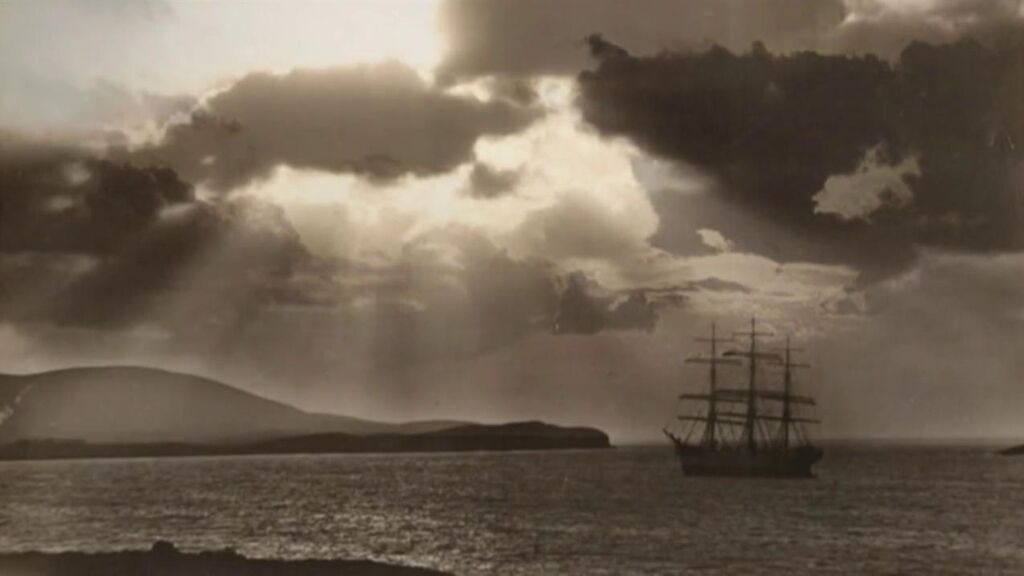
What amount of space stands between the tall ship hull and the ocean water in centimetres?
69

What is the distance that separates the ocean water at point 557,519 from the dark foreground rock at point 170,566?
3046 mm

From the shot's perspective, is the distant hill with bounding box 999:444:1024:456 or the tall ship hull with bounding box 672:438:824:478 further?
the distant hill with bounding box 999:444:1024:456

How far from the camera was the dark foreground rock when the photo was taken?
47.7 feet

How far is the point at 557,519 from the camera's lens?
92.9ft

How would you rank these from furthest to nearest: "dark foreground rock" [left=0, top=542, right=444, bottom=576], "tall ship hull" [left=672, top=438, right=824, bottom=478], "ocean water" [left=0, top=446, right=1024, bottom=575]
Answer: "tall ship hull" [left=672, top=438, right=824, bottom=478]
"ocean water" [left=0, top=446, right=1024, bottom=575]
"dark foreground rock" [left=0, top=542, right=444, bottom=576]

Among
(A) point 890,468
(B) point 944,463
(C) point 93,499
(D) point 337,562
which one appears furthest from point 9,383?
(B) point 944,463

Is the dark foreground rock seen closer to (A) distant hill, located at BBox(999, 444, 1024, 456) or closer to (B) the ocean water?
(B) the ocean water

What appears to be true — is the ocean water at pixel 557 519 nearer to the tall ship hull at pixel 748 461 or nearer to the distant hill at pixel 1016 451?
the tall ship hull at pixel 748 461

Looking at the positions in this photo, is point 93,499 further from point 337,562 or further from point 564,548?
point 337,562

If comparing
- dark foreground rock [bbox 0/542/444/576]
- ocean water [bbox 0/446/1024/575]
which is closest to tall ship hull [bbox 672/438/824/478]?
ocean water [bbox 0/446/1024/575]

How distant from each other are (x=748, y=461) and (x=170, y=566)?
30.6 metres

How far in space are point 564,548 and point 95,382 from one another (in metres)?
9.62

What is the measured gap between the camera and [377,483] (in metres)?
45.8

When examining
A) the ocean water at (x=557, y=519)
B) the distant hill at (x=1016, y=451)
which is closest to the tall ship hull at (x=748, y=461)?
the ocean water at (x=557, y=519)
